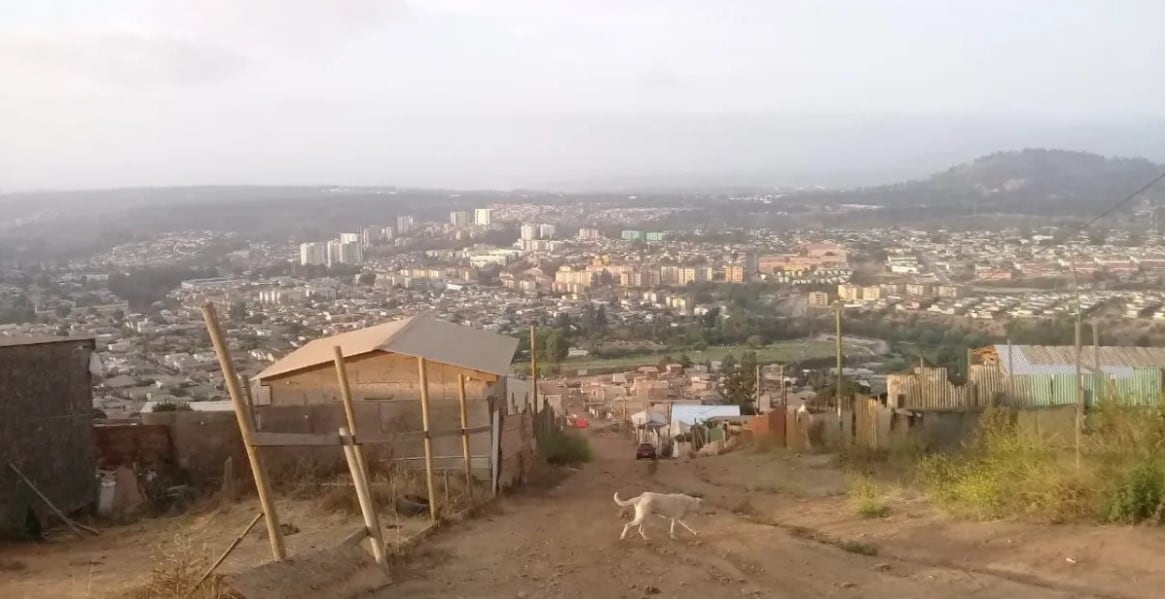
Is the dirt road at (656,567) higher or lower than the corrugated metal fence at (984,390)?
higher

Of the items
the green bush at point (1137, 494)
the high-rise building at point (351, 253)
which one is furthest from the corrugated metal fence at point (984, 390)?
the high-rise building at point (351, 253)

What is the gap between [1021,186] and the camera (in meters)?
48.0

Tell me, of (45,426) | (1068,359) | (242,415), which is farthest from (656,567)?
(1068,359)

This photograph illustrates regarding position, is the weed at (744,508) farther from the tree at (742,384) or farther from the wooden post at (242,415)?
the tree at (742,384)

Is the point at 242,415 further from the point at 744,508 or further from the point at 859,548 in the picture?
the point at 744,508

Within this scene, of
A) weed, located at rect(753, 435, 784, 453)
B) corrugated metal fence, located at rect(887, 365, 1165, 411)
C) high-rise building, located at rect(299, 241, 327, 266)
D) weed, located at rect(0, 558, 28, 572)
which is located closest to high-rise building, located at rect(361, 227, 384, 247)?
high-rise building, located at rect(299, 241, 327, 266)

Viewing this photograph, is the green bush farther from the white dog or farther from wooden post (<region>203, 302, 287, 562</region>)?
wooden post (<region>203, 302, 287, 562</region>)

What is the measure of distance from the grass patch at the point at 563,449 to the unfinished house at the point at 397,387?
2228mm

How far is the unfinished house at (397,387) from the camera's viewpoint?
14281mm

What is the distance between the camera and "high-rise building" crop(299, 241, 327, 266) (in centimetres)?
4084

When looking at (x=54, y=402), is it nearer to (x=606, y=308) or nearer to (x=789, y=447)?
(x=789, y=447)

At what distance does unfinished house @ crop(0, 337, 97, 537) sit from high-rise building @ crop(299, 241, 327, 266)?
2775 cm

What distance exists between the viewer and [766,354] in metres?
45.5

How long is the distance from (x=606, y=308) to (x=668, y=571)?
41.2 m
